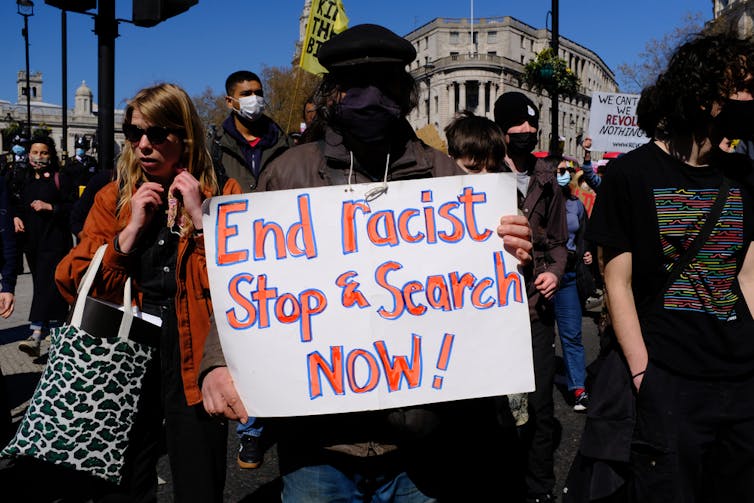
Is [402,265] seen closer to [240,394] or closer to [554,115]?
[240,394]

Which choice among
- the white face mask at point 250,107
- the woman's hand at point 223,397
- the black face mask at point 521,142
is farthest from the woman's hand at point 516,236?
the white face mask at point 250,107

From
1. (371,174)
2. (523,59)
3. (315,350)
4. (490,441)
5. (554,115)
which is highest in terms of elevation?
(523,59)

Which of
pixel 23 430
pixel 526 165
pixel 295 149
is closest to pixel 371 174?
pixel 295 149

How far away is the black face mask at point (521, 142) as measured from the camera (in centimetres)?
390

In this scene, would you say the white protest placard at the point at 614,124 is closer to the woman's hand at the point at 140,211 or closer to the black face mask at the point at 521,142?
the black face mask at the point at 521,142

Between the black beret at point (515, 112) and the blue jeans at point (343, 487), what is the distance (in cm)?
256

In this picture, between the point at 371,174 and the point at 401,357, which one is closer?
the point at 401,357

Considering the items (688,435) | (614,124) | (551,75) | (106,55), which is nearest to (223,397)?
(688,435)

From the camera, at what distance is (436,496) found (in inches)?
76.3

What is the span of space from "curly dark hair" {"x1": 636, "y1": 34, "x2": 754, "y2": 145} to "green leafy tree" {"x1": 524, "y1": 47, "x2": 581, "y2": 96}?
10.9 meters

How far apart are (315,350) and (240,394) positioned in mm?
235

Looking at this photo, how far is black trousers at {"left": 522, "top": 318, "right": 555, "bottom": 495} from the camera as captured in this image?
3.50 metres

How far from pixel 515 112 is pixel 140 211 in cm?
242

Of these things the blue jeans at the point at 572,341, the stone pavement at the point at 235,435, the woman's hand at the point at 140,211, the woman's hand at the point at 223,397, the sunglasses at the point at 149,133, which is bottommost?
the stone pavement at the point at 235,435
